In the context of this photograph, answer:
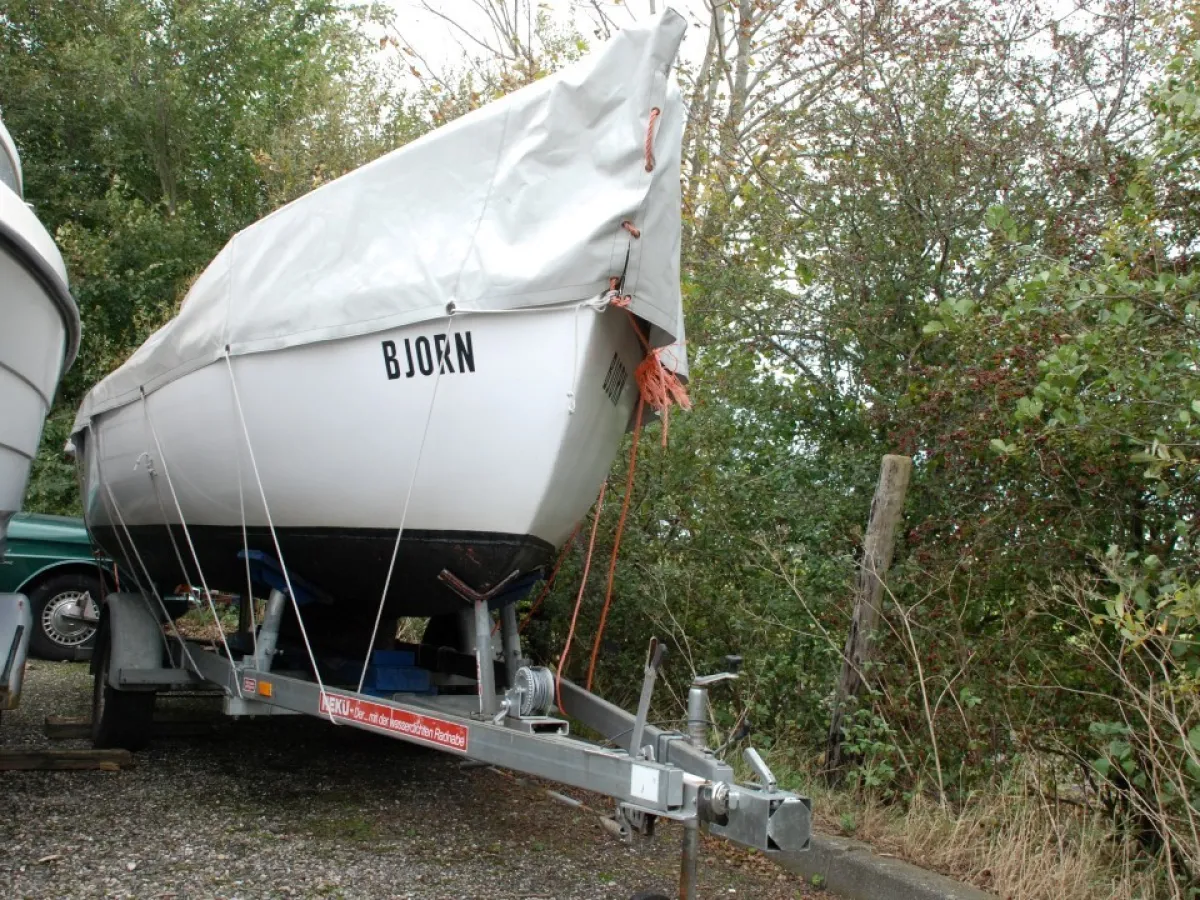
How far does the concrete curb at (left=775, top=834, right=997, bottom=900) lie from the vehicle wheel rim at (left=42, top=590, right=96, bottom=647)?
7.48 meters

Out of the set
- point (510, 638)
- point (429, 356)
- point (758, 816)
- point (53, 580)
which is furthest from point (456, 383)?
point (53, 580)

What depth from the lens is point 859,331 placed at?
6758 millimetres

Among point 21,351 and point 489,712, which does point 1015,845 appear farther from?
point 21,351

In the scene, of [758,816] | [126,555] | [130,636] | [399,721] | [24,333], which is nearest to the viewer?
[758,816]

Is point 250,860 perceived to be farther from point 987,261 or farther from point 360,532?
point 987,261

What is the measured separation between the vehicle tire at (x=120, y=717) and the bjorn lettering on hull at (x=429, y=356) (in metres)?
2.83

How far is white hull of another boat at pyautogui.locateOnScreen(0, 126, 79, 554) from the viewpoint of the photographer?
495cm

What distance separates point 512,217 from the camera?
4520 mm

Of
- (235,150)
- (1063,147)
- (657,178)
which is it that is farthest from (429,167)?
(235,150)

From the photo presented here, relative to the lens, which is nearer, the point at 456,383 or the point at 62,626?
the point at 456,383

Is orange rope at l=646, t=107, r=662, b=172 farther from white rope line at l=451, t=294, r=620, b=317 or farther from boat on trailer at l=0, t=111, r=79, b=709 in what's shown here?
boat on trailer at l=0, t=111, r=79, b=709

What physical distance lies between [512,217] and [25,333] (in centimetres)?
243

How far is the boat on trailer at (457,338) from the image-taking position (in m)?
4.36

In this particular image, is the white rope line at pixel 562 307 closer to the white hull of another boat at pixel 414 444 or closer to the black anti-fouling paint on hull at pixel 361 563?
the white hull of another boat at pixel 414 444
